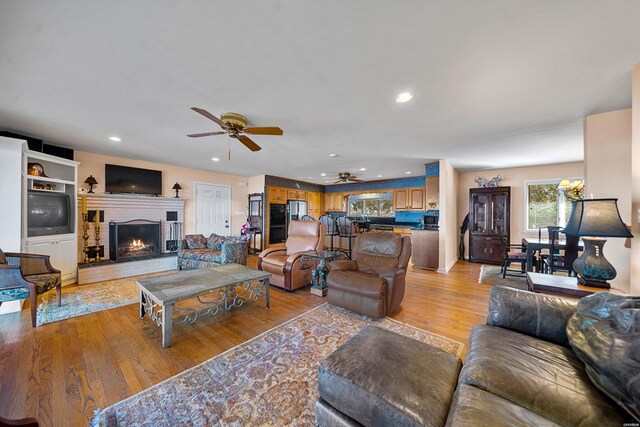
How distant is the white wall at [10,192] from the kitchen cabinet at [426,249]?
264 inches

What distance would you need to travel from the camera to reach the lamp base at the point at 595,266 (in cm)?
184

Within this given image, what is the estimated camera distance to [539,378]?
1.07 meters

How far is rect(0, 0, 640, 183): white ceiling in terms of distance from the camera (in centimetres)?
131

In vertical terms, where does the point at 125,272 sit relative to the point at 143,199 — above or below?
below

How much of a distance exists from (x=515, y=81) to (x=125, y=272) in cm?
642

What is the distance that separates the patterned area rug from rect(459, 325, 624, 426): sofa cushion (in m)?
4.02

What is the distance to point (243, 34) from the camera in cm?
147

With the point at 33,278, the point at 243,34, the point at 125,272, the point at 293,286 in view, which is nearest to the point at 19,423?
the point at 243,34

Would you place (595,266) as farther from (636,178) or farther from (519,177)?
(519,177)

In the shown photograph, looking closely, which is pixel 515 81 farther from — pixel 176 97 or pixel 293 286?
pixel 293 286

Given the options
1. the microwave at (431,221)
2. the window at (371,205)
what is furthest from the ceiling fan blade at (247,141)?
the window at (371,205)

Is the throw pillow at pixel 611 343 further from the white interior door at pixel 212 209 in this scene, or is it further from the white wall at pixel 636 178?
the white interior door at pixel 212 209

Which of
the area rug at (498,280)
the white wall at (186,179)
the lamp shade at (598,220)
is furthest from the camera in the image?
the white wall at (186,179)

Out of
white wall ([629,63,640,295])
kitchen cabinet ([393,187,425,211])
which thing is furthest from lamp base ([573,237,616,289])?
kitchen cabinet ([393,187,425,211])
